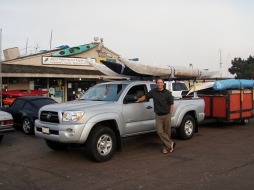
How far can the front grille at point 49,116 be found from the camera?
295 inches

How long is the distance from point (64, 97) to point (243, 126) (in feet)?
48.5

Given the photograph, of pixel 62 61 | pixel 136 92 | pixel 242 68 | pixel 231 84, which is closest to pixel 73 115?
pixel 136 92

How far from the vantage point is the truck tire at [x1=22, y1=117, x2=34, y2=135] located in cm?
1159

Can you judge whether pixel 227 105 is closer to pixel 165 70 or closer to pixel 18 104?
pixel 165 70

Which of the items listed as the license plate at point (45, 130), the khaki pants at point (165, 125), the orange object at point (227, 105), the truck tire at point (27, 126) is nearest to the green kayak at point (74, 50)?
the truck tire at point (27, 126)

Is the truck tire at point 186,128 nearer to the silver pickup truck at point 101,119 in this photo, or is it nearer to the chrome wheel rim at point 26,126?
the silver pickup truck at point 101,119

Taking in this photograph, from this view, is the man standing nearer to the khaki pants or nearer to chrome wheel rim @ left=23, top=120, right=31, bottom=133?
the khaki pants

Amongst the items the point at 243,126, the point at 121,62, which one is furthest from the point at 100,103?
the point at 243,126

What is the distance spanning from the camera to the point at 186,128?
402 inches

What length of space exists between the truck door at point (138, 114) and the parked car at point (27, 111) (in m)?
4.38

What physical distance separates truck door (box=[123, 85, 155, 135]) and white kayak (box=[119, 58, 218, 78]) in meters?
0.60

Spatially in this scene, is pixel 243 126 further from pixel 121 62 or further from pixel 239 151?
pixel 121 62

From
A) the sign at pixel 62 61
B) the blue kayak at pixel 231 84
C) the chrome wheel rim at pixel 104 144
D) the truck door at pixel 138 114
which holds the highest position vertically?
the sign at pixel 62 61

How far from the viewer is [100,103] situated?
7.97 metres
